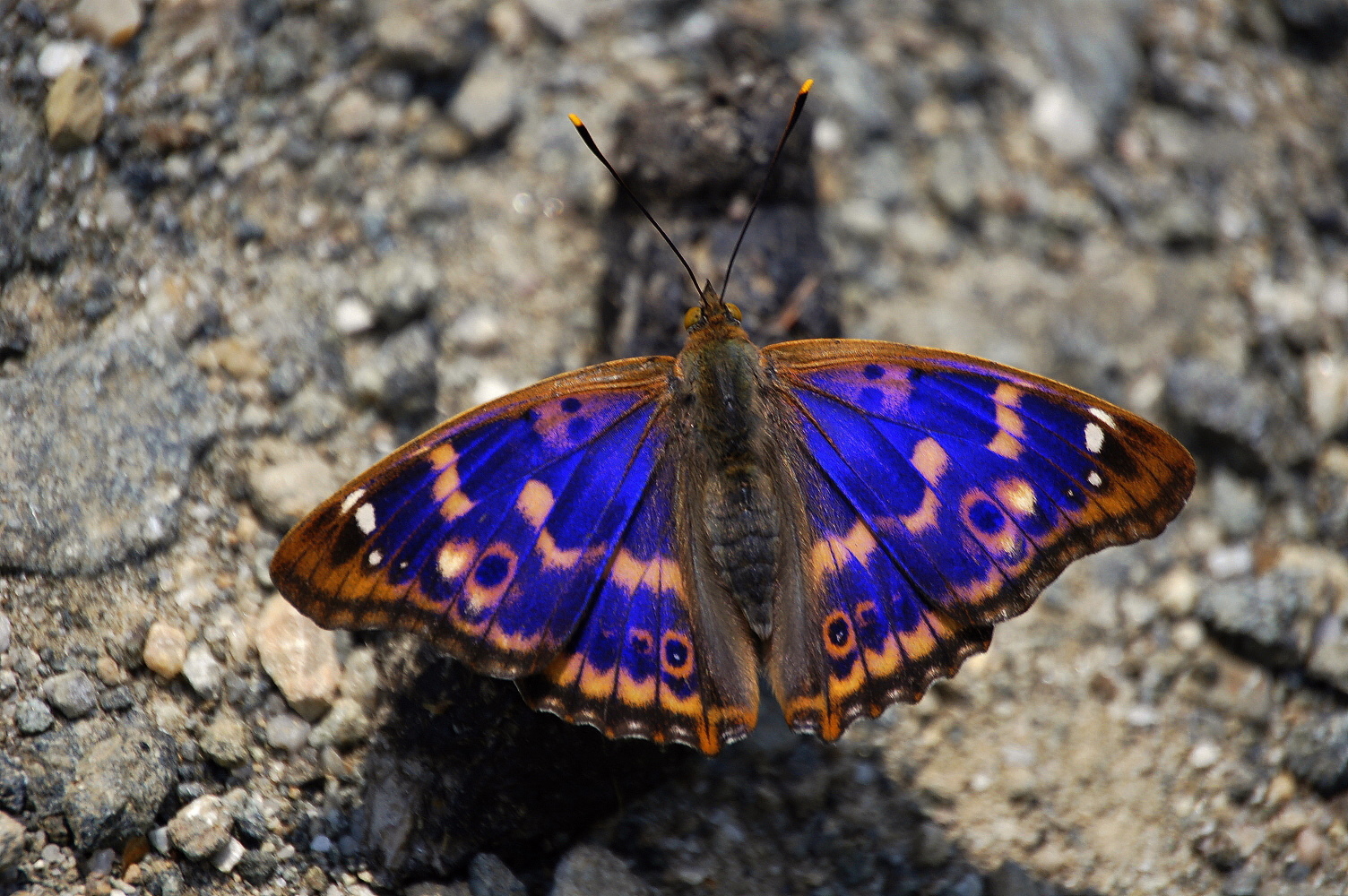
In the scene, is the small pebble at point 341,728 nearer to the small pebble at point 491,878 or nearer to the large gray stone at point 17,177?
the small pebble at point 491,878

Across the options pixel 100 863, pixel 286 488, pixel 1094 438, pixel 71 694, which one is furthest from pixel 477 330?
pixel 1094 438

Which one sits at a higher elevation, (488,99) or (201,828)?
(488,99)

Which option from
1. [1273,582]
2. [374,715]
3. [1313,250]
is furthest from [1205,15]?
[374,715]

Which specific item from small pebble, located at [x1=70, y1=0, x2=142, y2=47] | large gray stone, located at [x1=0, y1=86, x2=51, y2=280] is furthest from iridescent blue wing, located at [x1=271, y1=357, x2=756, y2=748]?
small pebble, located at [x1=70, y1=0, x2=142, y2=47]

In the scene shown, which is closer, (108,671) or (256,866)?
(256,866)

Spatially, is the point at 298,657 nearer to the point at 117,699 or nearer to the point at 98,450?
the point at 117,699
